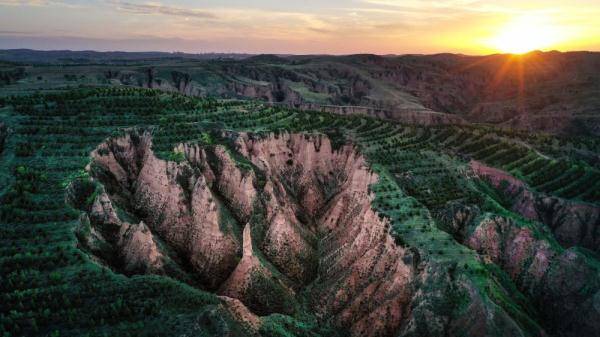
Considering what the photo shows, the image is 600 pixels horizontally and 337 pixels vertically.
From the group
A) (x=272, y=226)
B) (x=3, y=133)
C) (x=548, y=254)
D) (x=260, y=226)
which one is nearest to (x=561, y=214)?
(x=548, y=254)

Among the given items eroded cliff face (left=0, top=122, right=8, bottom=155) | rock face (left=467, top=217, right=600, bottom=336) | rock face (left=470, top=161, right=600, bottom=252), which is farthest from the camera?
eroded cliff face (left=0, top=122, right=8, bottom=155)

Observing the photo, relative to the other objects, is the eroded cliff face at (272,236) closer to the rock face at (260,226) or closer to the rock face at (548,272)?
the rock face at (260,226)

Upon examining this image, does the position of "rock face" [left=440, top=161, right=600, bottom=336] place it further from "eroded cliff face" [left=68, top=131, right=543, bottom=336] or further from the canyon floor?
"eroded cliff face" [left=68, top=131, right=543, bottom=336]

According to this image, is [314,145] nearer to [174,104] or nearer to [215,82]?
[174,104]

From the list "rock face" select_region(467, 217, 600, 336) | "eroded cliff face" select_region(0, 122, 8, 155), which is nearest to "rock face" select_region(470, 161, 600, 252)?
"rock face" select_region(467, 217, 600, 336)

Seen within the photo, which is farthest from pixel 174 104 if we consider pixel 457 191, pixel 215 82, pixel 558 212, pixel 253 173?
pixel 215 82

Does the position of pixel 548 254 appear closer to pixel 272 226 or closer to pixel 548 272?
pixel 548 272
